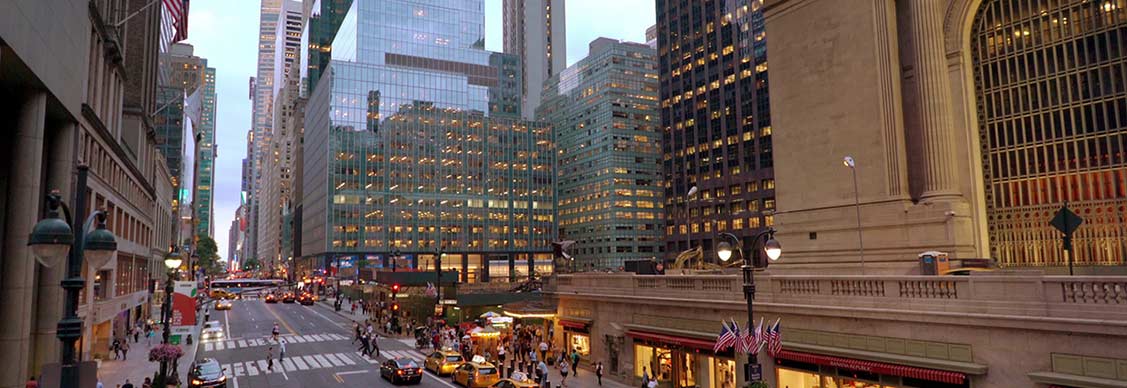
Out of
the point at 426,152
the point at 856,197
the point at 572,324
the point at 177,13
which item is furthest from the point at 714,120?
the point at 856,197

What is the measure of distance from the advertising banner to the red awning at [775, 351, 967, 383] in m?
26.1

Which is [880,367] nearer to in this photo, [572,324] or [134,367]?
[572,324]

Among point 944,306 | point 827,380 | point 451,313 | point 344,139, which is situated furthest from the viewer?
point 344,139

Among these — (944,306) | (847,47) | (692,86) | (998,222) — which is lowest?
(944,306)

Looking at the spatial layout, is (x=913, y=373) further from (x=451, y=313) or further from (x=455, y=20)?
(x=455, y=20)

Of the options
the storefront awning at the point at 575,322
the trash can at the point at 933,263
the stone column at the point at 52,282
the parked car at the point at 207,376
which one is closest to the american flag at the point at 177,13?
the stone column at the point at 52,282

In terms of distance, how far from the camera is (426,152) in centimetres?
13275

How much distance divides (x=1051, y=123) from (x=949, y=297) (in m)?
13.4

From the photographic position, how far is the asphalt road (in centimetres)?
3288

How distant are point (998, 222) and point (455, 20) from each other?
129 metres

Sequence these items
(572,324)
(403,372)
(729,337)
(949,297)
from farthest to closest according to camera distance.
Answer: (572,324) → (403,372) → (729,337) → (949,297)

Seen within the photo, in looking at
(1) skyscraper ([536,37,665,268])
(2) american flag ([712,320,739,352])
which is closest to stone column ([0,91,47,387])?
(2) american flag ([712,320,739,352])

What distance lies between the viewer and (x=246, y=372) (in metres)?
36.1

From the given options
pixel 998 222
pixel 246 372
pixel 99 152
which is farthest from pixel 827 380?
pixel 99 152
